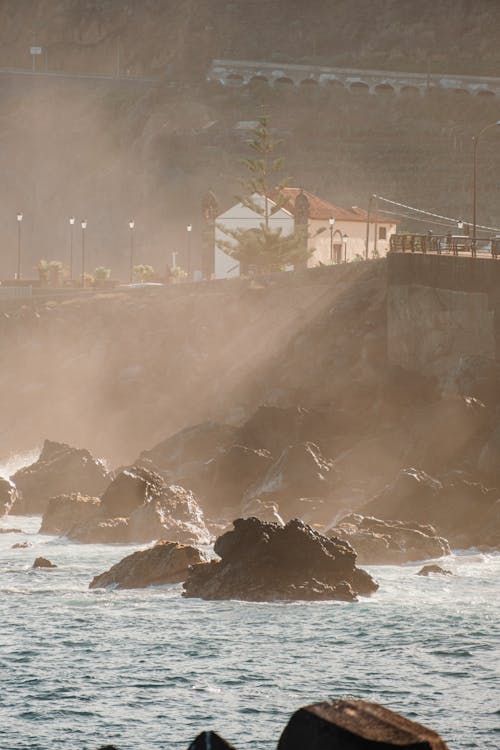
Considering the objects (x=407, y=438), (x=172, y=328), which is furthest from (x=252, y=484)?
(x=172, y=328)

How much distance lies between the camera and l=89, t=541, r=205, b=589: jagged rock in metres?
42.2

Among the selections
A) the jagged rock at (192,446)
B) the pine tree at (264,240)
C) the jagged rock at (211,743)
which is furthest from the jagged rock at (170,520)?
the pine tree at (264,240)

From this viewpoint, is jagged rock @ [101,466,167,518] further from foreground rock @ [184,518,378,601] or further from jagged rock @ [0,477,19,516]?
foreground rock @ [184,518,378,601]

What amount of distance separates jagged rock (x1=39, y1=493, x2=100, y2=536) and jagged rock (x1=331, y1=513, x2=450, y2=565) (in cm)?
1008

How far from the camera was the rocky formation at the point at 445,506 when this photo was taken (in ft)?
157

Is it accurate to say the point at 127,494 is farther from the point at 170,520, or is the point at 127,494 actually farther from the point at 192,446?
the point at 192,446

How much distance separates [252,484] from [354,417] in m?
7.96

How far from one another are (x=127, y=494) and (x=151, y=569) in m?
8.72

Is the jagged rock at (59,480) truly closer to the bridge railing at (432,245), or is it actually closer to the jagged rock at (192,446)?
the jagged rock at (192,446)

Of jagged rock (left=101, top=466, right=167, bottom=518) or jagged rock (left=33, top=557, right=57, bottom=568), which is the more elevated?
jagged rock (left=101, top=466, right=167, bottom=518)

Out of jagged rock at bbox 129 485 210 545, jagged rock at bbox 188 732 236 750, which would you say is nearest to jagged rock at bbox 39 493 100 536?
jagged rock at bbox 129 485 210 545

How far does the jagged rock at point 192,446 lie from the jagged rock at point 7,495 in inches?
220

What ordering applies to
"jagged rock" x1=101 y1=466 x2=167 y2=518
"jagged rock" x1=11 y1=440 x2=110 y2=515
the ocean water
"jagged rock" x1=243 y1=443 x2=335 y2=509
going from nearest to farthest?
the ocean water
"jagged rock" x1=101 y1=466 x2=167 y2=518
"jagged rock" x1=243 y1=443 x2=335 y2=509
"jagged rock" x1=11 y1=440 x2=110 y2=515

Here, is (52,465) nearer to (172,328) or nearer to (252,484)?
(252,484)
